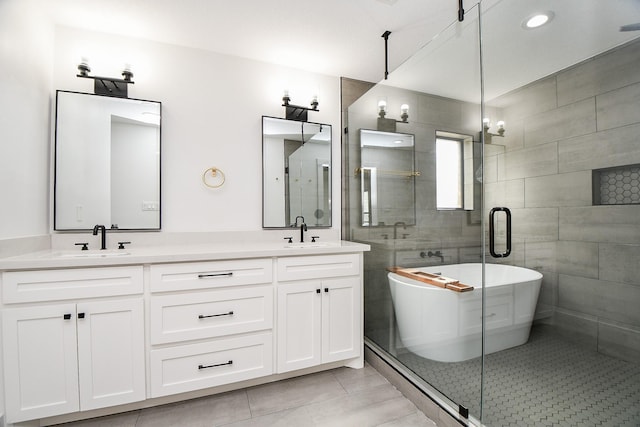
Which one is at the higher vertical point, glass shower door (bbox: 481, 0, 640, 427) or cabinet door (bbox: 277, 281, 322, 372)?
glass shower door (bbox: 481, 0, 640, 427)

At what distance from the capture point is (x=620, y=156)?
3.32 ft

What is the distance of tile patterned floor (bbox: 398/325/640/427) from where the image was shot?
3.39ft

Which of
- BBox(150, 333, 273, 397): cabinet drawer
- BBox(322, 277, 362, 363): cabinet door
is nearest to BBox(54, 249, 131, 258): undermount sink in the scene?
BBox(150, 333, 273, 397): cabinet drawer

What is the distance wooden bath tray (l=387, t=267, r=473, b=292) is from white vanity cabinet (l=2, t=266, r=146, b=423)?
1655mm

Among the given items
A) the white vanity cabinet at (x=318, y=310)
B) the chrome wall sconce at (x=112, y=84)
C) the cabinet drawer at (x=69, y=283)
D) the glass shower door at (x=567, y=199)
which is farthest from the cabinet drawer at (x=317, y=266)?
the chrome wall sconce at (x=112, y=84)

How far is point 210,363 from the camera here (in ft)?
5.81

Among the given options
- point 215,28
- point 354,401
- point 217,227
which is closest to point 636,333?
point 354,401

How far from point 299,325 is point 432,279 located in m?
0.93

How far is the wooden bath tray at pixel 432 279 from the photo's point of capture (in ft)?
5.20

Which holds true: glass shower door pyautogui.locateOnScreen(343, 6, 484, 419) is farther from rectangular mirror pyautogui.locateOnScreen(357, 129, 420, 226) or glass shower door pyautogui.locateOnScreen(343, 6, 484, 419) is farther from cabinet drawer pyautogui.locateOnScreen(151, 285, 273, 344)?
cabinet drawer pyautogui.locateOnScreen(151, 285, 273, 344)

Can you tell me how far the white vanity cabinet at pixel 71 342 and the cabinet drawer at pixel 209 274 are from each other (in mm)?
120

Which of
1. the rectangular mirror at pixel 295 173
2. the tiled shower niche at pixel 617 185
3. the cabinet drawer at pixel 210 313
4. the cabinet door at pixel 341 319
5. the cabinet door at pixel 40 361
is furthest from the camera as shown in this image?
the rectangular mirror at pixel 295 173

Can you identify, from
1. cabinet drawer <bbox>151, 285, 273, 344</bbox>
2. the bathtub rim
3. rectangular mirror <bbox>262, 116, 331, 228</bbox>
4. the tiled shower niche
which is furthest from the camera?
rectangular mirror <bbox>262, 116, 331, 228</bbox>

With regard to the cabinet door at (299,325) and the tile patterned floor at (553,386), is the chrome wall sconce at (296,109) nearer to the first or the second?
the cabinet door at (299,325)
